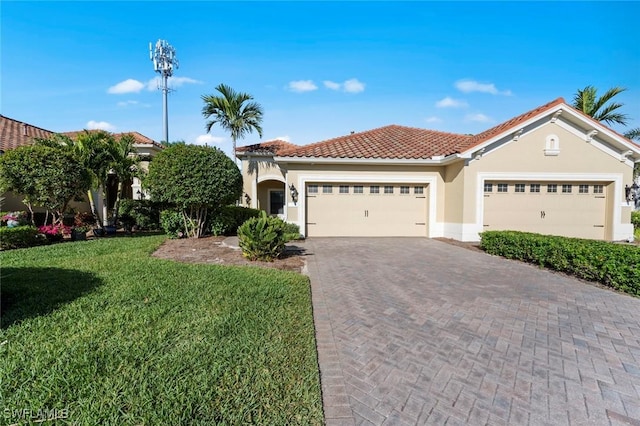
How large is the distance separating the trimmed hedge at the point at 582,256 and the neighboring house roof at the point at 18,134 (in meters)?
18.2

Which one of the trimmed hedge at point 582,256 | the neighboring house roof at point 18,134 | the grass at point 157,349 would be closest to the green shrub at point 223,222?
the grass at point 157,349

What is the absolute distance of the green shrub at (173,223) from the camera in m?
10.4

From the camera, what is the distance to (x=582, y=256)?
6.18 meters

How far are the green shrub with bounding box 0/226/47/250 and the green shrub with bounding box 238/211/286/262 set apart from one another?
7115 mm

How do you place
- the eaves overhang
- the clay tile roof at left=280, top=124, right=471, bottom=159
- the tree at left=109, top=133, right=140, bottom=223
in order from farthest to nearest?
the clay tile roof at left=280, top=124, right=471, bottom=159 < the eaves overhang < the tree at left=109, top=133, right=140, bottom=223

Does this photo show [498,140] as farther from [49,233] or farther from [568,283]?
[49,233]

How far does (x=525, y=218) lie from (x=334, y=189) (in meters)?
7.91

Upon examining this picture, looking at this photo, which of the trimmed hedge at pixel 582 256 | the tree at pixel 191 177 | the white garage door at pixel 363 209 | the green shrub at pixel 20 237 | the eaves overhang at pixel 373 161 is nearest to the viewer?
the trimmed hedge at pixel 582 256

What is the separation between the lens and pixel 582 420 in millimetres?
2270

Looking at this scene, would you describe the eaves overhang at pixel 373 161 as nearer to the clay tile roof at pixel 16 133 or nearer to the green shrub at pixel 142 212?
the green shrub at pixel 142 212

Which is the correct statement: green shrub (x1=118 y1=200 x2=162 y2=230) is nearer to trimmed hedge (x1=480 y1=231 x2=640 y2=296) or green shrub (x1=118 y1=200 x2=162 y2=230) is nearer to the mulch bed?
the mulch bed

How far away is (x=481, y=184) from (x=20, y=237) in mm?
15970

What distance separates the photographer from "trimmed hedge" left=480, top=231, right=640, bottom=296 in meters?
5.37

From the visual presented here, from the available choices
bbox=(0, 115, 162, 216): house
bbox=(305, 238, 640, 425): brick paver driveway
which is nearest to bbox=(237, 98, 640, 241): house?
bbox=(305, 238, 640, 425): brick paver driveway
